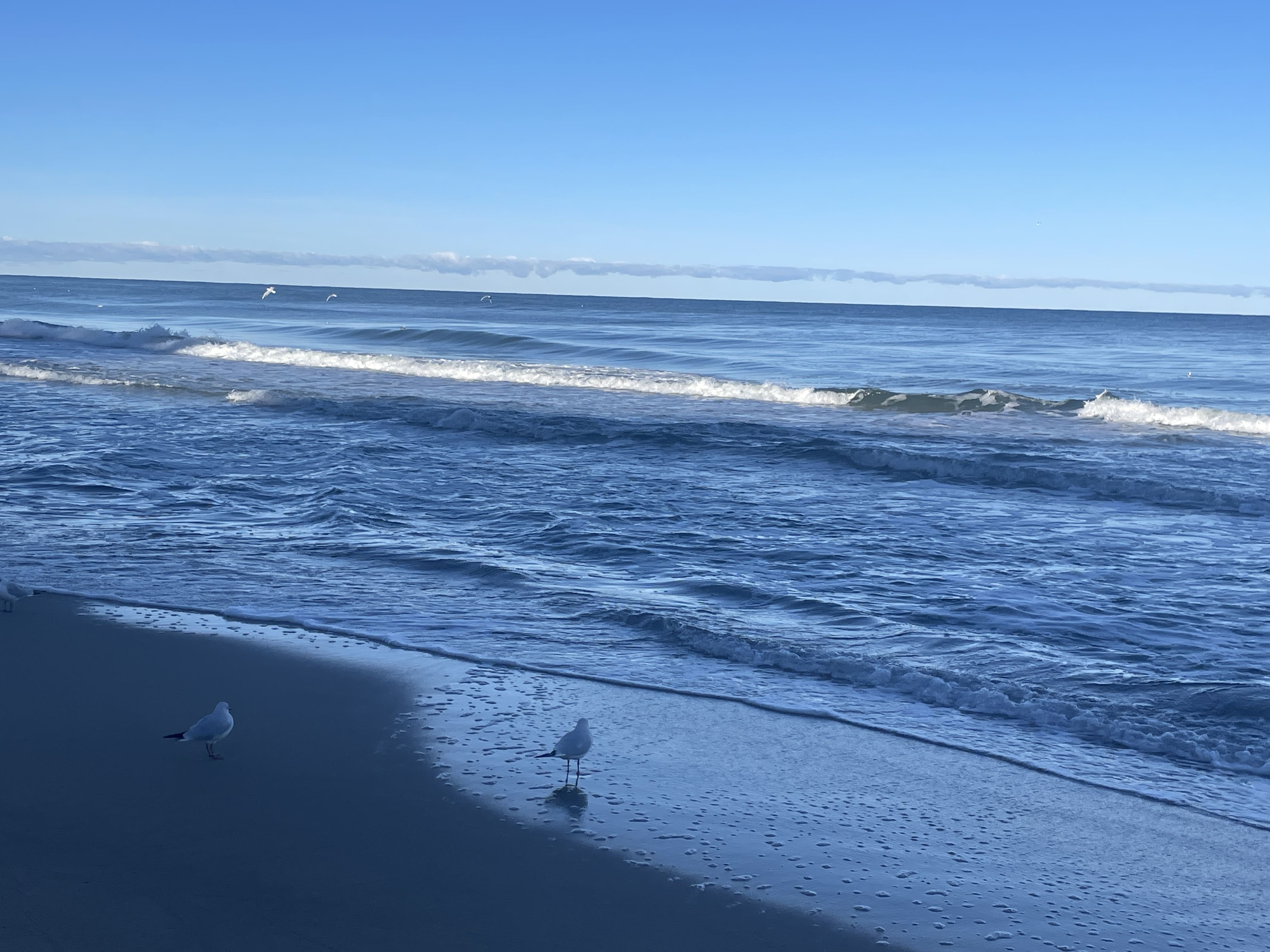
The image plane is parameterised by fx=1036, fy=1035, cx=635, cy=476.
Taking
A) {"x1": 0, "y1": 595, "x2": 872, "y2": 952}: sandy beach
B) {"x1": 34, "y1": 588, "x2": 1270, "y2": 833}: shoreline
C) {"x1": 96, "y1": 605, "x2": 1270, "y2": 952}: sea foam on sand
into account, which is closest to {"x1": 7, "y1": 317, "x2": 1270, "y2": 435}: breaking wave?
{"x1": 34, "y1": 588, "x2": 1270, "y2": 833}: shoreline

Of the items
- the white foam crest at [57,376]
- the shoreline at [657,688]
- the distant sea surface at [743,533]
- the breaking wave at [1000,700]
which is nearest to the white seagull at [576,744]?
the shoreline at [657,688]

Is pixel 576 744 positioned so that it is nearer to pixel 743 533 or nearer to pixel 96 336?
pixel 743 533

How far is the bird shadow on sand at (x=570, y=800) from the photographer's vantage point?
4852mm

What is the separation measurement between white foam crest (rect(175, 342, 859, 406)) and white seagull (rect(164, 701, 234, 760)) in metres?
20.7

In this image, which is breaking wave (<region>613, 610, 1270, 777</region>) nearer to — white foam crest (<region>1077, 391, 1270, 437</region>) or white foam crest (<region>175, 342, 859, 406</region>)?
white foam crest (<region>1077, 391, 1270, 437</region>)

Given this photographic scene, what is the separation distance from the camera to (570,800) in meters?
4.93

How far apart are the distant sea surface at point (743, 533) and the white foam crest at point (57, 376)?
0.16 m

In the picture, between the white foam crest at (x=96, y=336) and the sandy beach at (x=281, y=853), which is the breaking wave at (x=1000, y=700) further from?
the white foam crest at (x=96, y=336)

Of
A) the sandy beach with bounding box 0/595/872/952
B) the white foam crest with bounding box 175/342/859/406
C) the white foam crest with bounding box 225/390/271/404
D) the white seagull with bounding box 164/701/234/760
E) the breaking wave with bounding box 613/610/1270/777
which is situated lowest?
the sandy beach with bounding box 0/595/872/952

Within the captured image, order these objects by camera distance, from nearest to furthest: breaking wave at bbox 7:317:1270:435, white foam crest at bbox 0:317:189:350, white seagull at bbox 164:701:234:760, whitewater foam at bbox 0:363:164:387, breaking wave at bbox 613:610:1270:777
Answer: white seagull at bbox 164:701:234:760
breaking wave at bbox 613:610:1270:777
breaking wave at bbox 7:317:1270:435
whitewater foam at bbox 0:363:164:387
white foam crest at bbox 0:317:189:350

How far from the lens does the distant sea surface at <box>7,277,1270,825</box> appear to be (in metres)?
6.64

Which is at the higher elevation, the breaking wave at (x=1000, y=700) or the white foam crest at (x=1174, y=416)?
the white foam crest at (x=1174, y=416)

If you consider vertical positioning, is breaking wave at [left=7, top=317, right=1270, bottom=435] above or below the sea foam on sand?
above

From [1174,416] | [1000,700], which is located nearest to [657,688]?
[1000,700]
